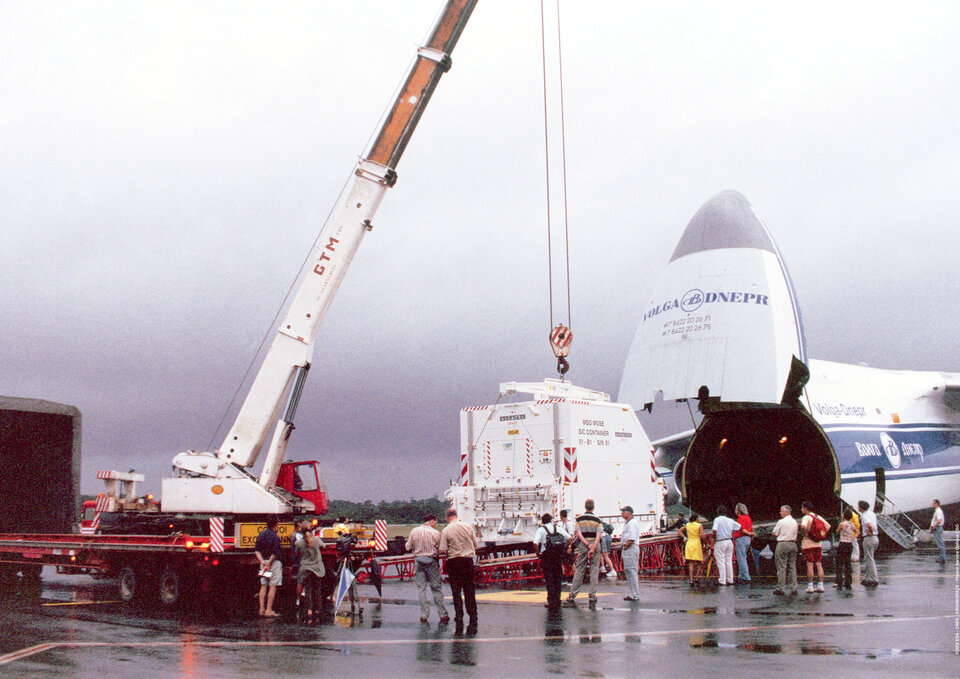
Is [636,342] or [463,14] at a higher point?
[463,14]

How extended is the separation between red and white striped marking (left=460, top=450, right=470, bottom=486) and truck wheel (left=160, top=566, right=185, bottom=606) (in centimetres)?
662

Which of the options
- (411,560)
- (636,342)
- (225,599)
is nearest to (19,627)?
(225,599)

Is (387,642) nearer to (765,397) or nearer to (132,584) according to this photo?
(132,584)

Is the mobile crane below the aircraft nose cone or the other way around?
below

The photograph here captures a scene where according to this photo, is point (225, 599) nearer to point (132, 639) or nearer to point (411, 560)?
point (411, 560)

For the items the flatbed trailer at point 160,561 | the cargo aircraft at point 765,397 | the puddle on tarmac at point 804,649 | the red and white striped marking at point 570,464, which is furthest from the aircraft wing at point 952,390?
the puddle on tarmac at point 804,649

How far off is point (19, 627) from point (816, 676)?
996 centimetres

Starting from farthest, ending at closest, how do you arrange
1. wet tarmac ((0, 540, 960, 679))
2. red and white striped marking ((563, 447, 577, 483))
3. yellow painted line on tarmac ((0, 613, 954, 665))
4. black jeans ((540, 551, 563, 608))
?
red and white striped marking ((563, 447, 577, 483))
black jeans ((540, 551, 563, 608))
yellow painted line on tarmac ((0, 613, 954, 665))
wet tarmac ((0, 540, 960, 679))

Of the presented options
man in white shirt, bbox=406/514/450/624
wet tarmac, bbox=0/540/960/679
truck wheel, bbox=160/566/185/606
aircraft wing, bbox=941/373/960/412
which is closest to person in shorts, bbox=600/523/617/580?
wet tarmac, bbox=0/540/960/679

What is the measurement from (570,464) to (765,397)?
6003 millimetres

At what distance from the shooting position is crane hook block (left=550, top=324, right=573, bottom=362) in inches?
811

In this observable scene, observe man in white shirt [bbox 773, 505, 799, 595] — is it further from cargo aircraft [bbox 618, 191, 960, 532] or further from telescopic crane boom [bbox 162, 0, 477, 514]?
telescopic crane boom [bbox 162, 0, 477, 514]

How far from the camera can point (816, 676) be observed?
858 centimetres

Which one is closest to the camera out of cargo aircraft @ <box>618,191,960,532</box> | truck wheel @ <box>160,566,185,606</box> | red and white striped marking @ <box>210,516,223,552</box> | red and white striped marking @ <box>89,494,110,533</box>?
red and white striped marking @ <box>210,516,223,552</box>
